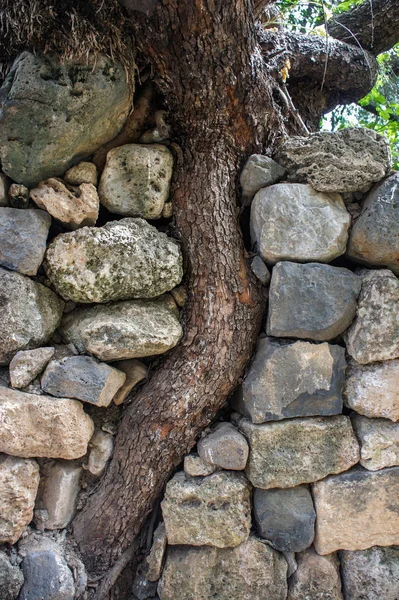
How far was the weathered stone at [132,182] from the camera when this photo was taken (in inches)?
80.5

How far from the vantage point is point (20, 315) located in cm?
185

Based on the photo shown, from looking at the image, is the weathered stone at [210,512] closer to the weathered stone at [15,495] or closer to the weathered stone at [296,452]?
the weathered stone at [296,452]

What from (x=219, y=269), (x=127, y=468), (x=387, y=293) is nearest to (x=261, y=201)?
(x=219, y=269)

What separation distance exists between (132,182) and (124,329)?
0.68 metres

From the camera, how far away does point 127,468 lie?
1976 mm

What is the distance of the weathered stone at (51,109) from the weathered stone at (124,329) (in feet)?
2.07

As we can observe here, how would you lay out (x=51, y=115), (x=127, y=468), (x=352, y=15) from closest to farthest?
1. (x=51, y=115)
2. (x=127, y=468)
3. (x=352, y=15)

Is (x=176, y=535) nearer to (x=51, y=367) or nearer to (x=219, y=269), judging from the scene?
(x=51, y=367)

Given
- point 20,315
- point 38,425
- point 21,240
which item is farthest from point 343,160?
point 38,425

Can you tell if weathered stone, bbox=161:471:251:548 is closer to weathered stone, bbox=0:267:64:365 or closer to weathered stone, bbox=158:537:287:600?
weathered stone, bbox=158:537:287:600

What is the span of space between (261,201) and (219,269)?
14.1 inches

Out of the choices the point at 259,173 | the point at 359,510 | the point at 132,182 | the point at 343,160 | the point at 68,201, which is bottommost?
the point at 359,510

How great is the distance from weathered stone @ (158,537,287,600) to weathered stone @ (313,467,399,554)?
0.24 meters

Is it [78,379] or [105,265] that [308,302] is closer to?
[105,265]
